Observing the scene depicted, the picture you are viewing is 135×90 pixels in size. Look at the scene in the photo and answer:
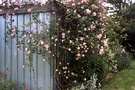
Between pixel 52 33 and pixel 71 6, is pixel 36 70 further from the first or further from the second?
pixel 71 6

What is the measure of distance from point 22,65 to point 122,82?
9.24 feet

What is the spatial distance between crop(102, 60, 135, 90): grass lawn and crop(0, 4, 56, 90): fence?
1.69m

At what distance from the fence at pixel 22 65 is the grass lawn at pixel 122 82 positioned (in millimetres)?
1694

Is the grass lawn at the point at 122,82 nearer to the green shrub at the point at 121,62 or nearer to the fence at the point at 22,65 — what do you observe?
the green shrub at the point at 121,62

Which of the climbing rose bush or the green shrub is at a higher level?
the climbing rose bush

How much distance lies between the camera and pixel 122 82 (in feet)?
17.9

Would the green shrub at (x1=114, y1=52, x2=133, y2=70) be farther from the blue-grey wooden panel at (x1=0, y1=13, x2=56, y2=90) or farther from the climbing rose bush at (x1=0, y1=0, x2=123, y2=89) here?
the blue-grey wooden panel at (x1=0, y1=13, x2=56, y2=90)

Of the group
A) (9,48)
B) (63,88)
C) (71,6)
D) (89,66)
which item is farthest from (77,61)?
(9,48)

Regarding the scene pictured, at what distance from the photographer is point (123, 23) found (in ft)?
35.5

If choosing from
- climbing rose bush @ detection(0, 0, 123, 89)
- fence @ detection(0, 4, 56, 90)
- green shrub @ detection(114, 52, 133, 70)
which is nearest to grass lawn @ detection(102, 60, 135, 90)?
green shrub @ detection(114, 52, 133, 70)

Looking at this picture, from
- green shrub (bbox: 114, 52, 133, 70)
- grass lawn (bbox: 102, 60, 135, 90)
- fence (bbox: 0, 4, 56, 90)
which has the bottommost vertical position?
grass lawn (bbox: 102, 60, 135, 90)

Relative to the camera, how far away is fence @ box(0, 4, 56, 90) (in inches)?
150

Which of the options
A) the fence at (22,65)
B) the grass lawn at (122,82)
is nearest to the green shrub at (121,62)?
the grass lawn at (122,82)

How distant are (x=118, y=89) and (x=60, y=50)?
1.94 metres
